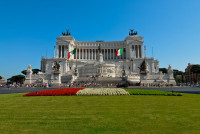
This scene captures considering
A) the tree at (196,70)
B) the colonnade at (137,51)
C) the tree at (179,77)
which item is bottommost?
the tree at (179,77)

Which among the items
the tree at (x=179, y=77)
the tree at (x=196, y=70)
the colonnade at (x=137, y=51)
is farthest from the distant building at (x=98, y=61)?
the tree at (x=196, y=70)

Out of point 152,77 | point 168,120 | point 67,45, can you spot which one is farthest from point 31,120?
point 67,45

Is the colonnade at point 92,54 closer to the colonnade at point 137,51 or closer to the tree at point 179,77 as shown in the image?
the colonnade at point 137,51

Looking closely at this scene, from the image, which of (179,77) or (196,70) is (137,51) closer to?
(196,70)

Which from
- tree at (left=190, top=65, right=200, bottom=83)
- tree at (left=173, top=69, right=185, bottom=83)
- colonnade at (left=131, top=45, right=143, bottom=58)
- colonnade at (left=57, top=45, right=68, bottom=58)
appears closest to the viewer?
colonnade at (left=57, top=45, right=68, bottom=58)

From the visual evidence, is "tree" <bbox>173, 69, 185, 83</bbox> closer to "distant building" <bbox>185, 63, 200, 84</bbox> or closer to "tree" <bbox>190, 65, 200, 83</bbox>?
"distant building" <bbox>185, 63, 200, 84</bbox>

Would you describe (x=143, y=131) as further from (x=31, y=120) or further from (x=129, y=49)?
(x=129, y=49)

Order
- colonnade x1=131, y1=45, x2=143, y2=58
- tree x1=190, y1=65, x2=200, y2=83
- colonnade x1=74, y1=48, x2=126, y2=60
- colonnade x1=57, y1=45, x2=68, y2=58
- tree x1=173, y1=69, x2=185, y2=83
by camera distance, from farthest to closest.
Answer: colonnade x1=74, y1=48, x2=126, y2=60 → tree x1=173, y1=69, x2=185, y2=83 → tree x1=190, y1=65, x2=200, y2=83 → colonnade x1=131, y1=45, x2=143, y2=58 → colonnade x1=57, y1=45, x2=68, y2=58

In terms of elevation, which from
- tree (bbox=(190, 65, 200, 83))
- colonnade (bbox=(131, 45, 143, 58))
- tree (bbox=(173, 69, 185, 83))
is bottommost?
tree (bbox=(173, 69, 185, 83))

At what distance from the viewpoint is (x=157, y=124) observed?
6.65 meters

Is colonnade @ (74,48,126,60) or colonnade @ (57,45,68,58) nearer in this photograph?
colonnade @ (57,45,68,58)

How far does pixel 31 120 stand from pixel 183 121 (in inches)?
279

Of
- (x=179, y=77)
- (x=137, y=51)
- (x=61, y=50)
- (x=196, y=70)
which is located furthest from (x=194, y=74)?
(x=61, y=50)

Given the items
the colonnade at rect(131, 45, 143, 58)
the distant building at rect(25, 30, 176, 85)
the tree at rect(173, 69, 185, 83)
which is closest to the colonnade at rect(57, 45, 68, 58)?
the distant building at rect(25, 30, 176, 85)
